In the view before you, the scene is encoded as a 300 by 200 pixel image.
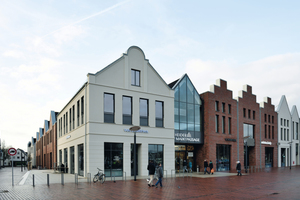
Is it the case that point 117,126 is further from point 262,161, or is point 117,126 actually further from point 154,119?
point 262,161

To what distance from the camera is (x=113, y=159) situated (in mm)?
22500

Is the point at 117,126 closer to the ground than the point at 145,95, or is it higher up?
closer to the ground

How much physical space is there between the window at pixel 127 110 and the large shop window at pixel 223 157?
12.7 m

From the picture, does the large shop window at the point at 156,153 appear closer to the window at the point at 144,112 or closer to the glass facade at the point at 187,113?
the window at the point at 144,112

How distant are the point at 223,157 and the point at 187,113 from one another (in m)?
7.52

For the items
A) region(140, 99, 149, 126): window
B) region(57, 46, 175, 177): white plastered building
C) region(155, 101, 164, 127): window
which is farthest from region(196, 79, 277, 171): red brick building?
region(140, 99, 149, 126): window

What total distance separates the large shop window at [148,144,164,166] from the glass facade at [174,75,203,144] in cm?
269

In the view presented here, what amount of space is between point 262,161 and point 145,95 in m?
22.7

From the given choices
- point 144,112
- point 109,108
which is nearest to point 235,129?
point 144,112

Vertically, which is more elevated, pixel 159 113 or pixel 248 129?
pixel 159 113

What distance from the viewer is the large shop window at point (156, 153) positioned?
81.4 feet

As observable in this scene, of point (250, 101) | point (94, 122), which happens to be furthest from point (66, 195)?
point (250, 101)

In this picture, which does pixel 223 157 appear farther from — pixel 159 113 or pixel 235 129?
pixel 159 113

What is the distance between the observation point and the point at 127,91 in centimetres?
2409
